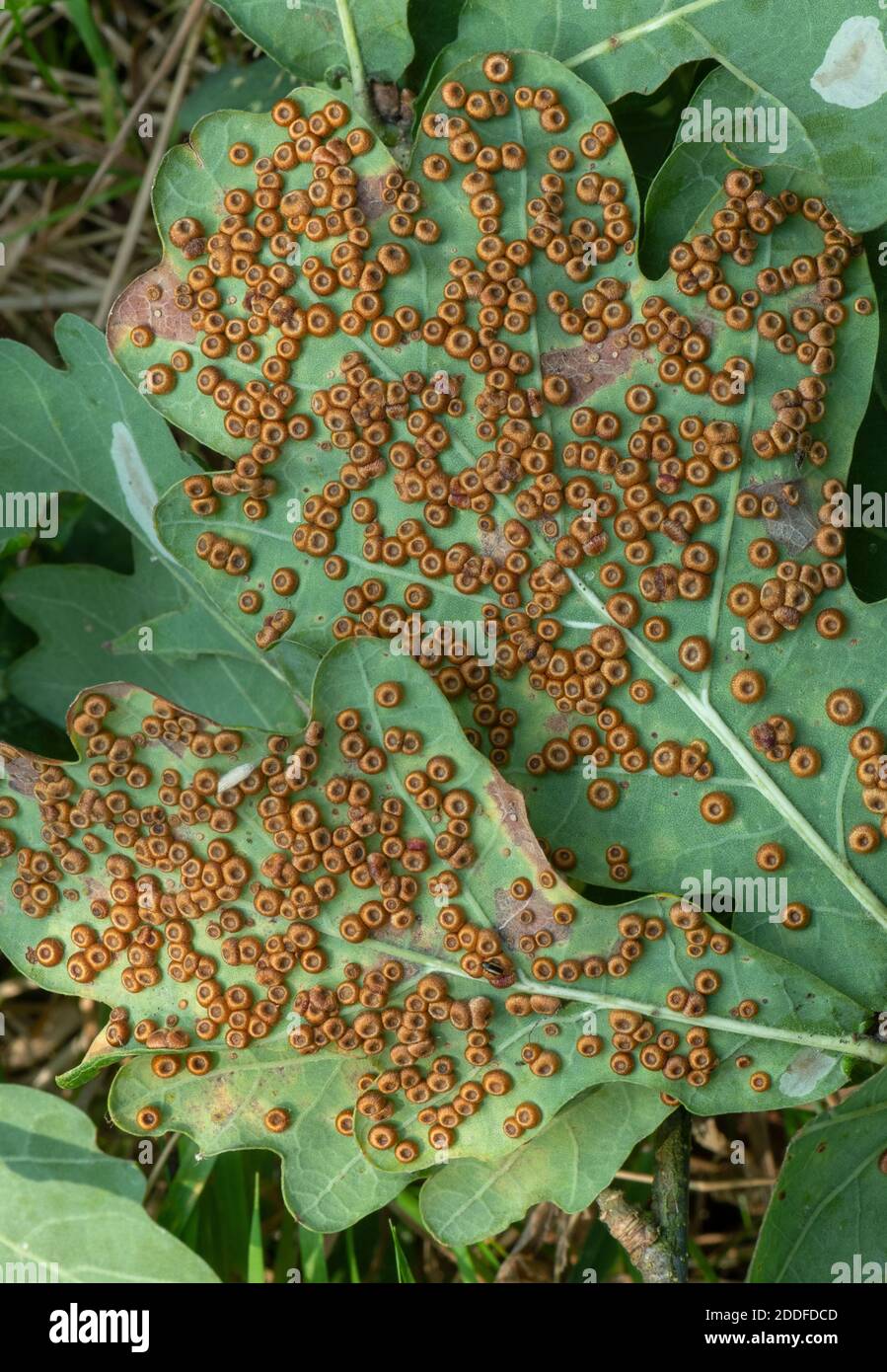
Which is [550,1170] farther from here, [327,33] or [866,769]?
[327,33]

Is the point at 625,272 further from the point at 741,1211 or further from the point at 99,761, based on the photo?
the point at 741,1211

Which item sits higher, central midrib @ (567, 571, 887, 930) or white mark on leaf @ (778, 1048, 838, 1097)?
central midrib @ (567, 571, 887, 930)

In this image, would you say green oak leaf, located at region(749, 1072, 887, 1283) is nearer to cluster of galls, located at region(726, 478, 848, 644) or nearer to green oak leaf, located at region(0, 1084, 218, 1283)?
cluster of galls, located at region(726, 478, 848, 644)

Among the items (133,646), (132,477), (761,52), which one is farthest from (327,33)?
(133,646)

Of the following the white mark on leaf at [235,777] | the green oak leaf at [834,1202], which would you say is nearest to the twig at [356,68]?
the white mark on leaf at [235,777]

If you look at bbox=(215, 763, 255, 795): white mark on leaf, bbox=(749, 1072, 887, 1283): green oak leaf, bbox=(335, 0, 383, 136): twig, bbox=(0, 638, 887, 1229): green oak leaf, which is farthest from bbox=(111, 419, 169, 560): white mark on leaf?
bbox=(749, 1072, 887, 1283): green oak leaf

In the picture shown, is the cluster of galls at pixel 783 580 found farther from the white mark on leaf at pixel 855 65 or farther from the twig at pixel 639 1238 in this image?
the twig at pixel 639 1238
